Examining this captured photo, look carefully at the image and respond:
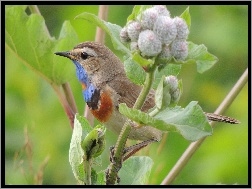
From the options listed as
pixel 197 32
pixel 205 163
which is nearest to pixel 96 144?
pixel 205 163

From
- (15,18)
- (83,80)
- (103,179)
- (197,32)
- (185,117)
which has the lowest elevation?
(103,179)

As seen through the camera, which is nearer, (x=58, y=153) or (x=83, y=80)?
(x=83, y=80)

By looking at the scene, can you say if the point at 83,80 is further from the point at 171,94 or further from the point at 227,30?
the point at 227,30

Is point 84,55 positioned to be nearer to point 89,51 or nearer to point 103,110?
point 89,51

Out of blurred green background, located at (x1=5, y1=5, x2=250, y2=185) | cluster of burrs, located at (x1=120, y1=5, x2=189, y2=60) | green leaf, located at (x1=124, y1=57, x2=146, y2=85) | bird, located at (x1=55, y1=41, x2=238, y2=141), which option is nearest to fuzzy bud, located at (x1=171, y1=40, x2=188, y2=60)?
cluster of burrs, located at (x1=120, y1=5, x2=189, y2=60)

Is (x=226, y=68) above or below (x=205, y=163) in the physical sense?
above

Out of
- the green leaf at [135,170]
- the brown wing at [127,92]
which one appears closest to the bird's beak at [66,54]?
the brown wing at [127,92]

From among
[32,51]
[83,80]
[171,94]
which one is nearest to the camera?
[171,94]
